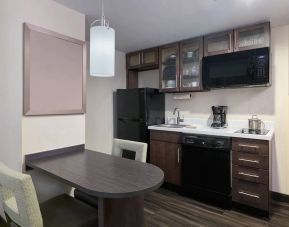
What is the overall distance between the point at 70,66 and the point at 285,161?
9.50ft

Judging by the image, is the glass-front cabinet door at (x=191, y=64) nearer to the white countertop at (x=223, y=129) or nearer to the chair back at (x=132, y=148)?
the white countertop at (x=223, y=129)

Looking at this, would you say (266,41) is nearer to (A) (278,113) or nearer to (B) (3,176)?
(A) (278,113)

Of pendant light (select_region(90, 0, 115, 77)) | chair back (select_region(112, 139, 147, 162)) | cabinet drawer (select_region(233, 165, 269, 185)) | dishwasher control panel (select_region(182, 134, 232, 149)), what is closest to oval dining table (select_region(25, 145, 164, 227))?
chair back (select_region(112, 139, 147, 162))

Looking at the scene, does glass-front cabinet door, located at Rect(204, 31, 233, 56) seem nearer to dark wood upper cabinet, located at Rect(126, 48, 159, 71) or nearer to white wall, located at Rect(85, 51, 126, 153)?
dark wood upper cabinet, located at Rect(126, 48, 159, 71)

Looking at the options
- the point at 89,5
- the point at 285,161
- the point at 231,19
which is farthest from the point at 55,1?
the point at 285,161

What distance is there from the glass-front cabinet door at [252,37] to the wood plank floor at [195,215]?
2.01m

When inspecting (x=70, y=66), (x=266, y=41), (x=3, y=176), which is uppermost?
(x=266, y=41)

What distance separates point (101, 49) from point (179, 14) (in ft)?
4.20

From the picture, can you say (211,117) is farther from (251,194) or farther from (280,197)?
(280,197)

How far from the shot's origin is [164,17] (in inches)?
93.7

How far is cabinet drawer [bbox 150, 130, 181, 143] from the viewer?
2928 millimetres

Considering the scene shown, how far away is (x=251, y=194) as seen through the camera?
2.34m

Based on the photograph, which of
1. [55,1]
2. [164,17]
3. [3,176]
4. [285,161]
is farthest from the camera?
[285,161]

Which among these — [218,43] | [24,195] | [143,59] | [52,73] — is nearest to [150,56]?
[143,59]
